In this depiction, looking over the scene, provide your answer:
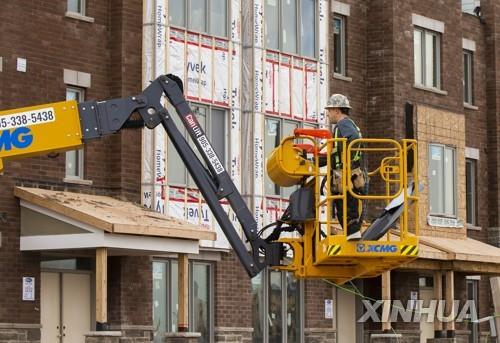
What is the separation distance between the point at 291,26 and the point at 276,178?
1785 cm

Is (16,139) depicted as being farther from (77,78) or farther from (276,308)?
(276,308)

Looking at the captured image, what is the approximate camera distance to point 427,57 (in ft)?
125

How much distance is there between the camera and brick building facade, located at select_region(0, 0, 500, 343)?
89.0ft

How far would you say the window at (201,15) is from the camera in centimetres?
3042

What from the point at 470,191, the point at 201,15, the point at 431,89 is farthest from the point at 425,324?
the point at 201,15

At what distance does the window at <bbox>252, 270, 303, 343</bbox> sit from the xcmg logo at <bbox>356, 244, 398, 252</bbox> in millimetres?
16869

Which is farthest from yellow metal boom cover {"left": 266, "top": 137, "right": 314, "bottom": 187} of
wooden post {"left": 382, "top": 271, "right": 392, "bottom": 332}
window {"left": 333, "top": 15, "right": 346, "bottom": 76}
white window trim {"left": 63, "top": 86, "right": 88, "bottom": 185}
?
window {"left": 333, "top": 15, "right": 346, "bottom": 76}

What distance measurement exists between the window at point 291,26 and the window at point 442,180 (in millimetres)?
5269

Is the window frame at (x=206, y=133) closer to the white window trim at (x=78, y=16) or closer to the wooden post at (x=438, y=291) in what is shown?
the white window trim at (x=78, y=16)

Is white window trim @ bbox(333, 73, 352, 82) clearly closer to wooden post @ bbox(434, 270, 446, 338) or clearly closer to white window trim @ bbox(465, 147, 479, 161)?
wooden post @ bbox(434, 270, 446, 338)

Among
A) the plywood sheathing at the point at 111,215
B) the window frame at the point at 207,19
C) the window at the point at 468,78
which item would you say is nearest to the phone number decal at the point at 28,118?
the plywood sheathing at the point at 111,215

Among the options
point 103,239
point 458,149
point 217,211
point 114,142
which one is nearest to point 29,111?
point 217,211

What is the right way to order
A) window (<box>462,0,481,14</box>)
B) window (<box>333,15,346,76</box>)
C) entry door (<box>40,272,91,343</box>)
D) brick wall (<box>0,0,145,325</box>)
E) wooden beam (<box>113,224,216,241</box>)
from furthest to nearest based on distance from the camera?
window (<box>462,0,481,14</box>)
window (<box>333,15,346,76</box>)
entry door (<box>40,272,91,343</box>)
brick wall (<box>0,0,145,325</box>)
wooden beam (<box>113,224,216,241</box>)

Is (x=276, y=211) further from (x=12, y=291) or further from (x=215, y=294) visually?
(x=12, y=291)
